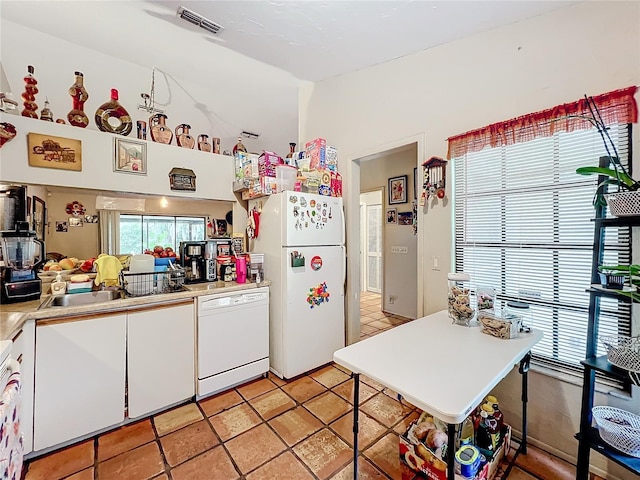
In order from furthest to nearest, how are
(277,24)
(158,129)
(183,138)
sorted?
(183,138)
(158,129)
(277,24)

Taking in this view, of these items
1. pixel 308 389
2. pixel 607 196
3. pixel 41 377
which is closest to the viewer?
pixel 607 196

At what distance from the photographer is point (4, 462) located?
0.85 m

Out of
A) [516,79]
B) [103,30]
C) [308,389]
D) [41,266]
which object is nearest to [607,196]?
[516,79]


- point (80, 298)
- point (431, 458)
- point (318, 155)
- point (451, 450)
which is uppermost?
point (318, 155)

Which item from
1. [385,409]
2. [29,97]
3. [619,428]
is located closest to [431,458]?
[385,409]

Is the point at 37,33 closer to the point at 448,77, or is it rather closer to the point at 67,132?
the point at 67,132

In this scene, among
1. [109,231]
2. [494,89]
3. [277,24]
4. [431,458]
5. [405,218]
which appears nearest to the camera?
[431,458]

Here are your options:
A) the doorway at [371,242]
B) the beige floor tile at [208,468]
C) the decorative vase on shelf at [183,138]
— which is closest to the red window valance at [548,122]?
the decorative vase on shelf at [183,138]

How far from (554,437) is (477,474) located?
72 centimetres

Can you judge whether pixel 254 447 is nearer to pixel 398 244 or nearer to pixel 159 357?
pixel 159 357

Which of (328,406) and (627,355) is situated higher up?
(627,355)

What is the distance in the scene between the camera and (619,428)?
1.20 m

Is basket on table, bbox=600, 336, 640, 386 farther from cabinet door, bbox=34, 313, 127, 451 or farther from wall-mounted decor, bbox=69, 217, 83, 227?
wall-mounted decor, bbox=69, 217, 83, 227

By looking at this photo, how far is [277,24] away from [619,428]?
305 centimetres
